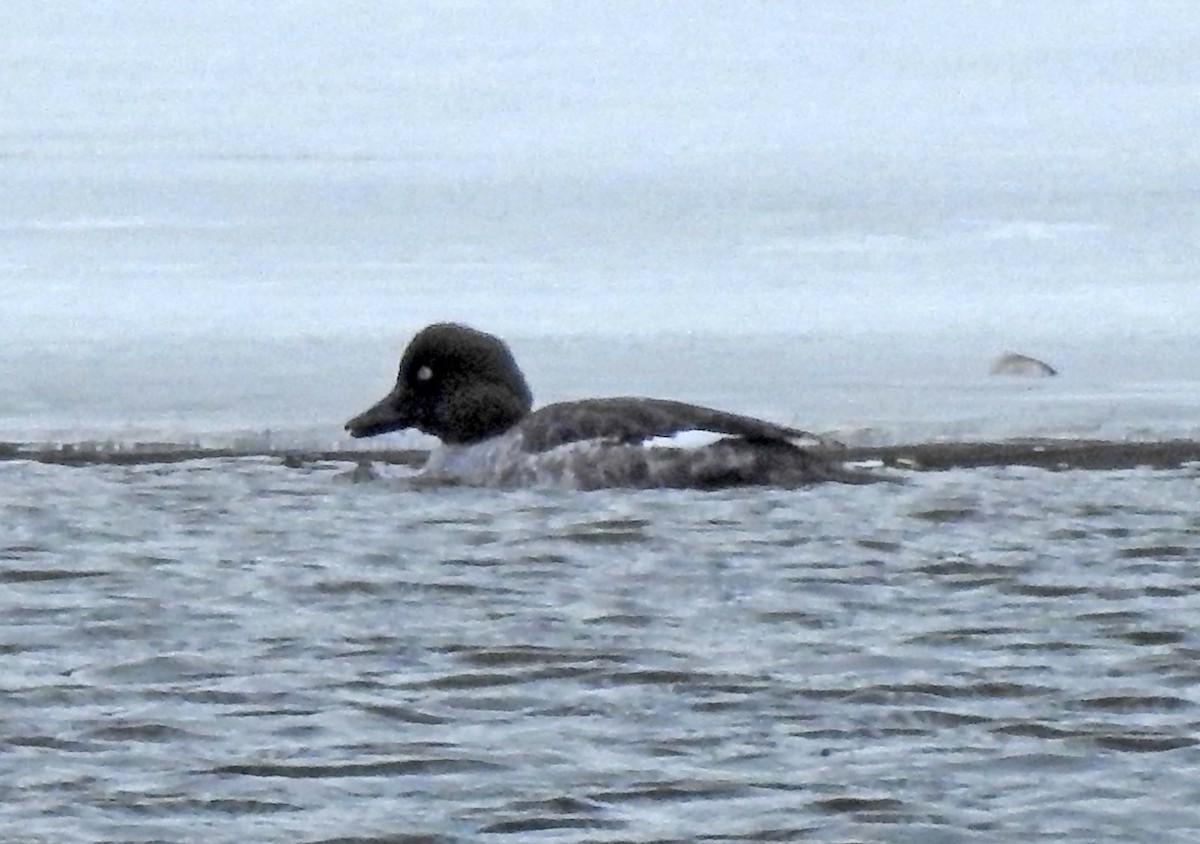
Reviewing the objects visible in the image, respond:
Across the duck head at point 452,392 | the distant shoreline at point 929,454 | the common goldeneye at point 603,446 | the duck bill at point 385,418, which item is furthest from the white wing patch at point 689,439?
the duck bill at point 385,418

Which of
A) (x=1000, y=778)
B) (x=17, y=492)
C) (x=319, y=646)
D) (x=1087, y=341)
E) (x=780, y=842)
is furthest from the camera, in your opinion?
(x=1087, y=341)

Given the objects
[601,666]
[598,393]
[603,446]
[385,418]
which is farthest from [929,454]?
[601,666]

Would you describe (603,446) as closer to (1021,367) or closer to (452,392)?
(452,392)

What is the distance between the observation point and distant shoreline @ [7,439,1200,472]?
8.98 meters

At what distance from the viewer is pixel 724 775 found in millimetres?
4277

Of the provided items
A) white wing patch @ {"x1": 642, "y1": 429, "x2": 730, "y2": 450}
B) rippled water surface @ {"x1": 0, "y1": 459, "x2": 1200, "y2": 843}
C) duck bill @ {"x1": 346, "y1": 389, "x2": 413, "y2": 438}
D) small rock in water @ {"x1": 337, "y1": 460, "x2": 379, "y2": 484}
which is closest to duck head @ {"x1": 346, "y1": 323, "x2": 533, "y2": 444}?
duck bill @ {"x1": 346, "y1": 389, "x2": 413, "y2": 438}

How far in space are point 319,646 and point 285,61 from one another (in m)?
15.4

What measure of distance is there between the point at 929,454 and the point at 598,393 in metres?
2.33

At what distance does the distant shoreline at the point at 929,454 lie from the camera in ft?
29.5

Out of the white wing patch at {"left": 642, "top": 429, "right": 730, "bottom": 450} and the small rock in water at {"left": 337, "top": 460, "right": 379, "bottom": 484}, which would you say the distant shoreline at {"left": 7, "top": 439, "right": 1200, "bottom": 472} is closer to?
the small rock in water at {"left": 337, "top": 460, "right": 379, "bottom": 484}

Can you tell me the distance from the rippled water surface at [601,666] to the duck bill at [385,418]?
3.93 ft

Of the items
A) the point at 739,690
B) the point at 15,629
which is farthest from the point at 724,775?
the point at 15,629

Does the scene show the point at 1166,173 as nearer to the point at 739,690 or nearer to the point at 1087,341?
the point at 1087,341

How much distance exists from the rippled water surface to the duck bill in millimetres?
1199
